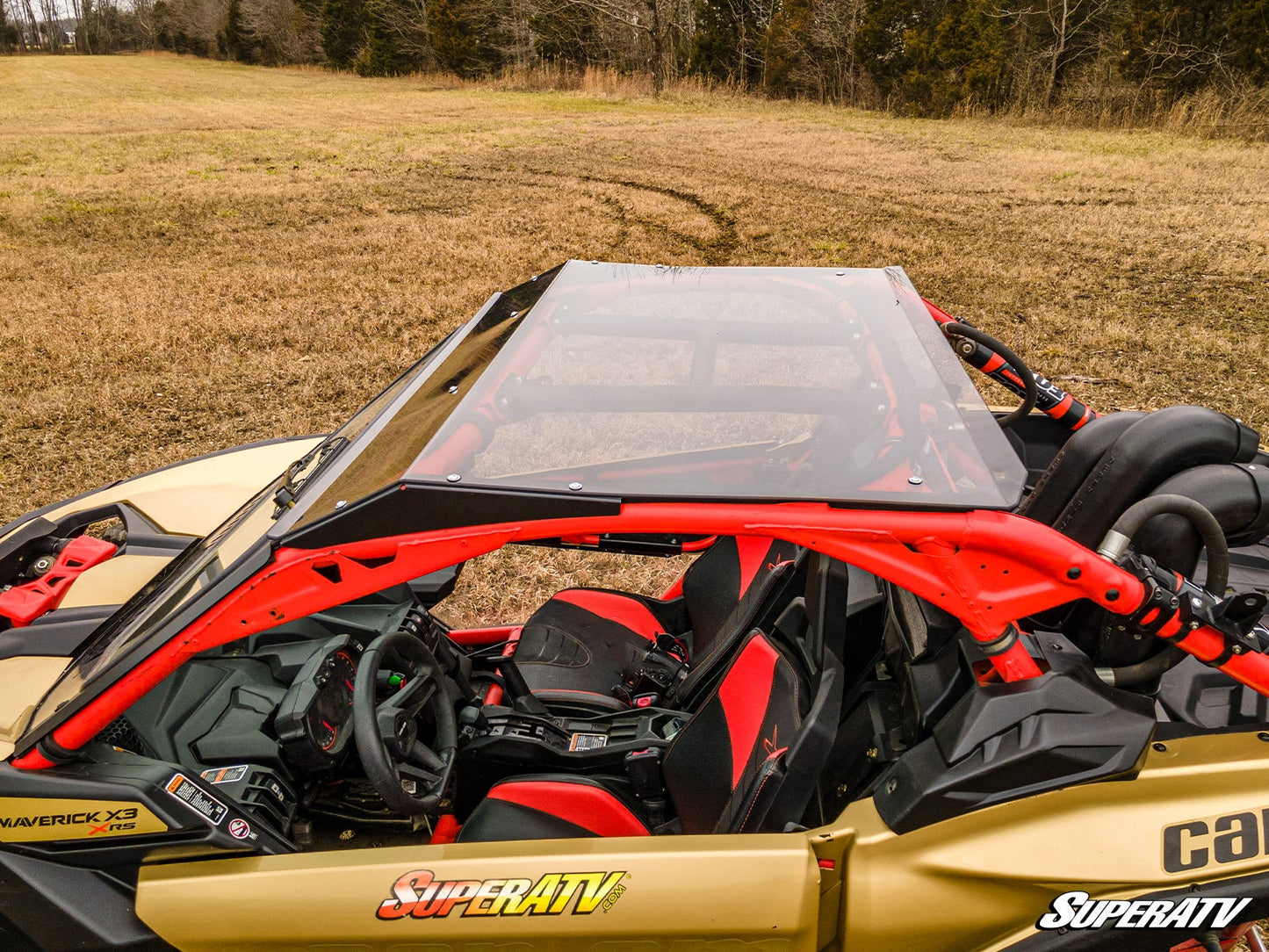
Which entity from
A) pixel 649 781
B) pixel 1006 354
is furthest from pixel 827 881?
pixel 1006 354

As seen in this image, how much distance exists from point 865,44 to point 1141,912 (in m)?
20.5

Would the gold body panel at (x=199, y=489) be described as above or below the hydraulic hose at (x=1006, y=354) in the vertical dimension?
below

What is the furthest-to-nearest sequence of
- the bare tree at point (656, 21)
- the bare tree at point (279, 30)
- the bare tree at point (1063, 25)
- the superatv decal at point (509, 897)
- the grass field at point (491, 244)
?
the bare tree at point (279, 30), the bare tree at point (656, 21), the bare tree at point (1063, 25), the grass field at point (491, 244), the superatv decal at point (509, 897)

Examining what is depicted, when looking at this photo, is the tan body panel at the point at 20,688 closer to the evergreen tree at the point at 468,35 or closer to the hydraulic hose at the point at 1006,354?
the hydraulic hose at the point at 1006,354

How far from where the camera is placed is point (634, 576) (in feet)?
13.4

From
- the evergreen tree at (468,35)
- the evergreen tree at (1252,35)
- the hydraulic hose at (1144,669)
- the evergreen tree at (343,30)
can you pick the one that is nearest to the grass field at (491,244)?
the evergreen tree at (1252,35)

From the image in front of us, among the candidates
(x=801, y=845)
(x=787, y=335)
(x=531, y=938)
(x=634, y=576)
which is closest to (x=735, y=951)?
(x=801, y=845)

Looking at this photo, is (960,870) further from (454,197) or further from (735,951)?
(454,197)

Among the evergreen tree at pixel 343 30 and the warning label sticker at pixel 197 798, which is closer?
the warning label sticker at pixel 197 798

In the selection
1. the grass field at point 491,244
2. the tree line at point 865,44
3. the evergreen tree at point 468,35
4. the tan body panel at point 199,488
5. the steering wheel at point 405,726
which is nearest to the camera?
the steering wheel at point 405,726

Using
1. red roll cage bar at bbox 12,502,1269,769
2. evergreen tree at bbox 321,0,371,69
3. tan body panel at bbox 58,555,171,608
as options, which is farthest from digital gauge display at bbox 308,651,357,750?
evergreen tree at bbox 321,0,371,69

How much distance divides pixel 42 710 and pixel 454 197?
32.8 ft

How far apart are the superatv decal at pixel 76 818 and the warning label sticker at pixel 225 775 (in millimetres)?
201

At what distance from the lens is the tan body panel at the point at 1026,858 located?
1.60 m
